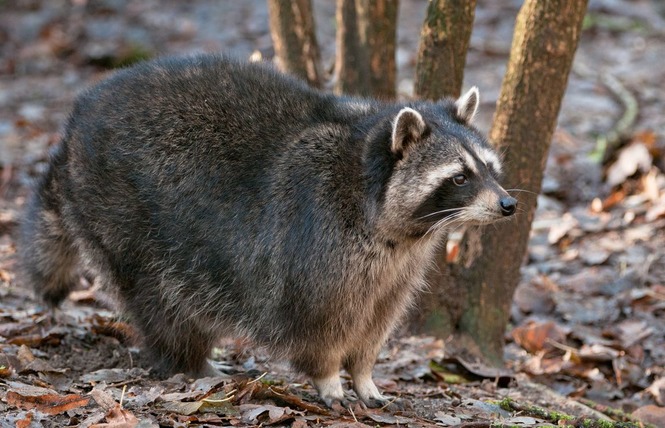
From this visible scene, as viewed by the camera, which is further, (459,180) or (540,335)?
(540,335)

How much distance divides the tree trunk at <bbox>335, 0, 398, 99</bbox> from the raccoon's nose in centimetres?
270

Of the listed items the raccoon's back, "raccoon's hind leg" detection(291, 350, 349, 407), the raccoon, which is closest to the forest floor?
"raccoon's hind leg" detection(291, 350, 349, 407)

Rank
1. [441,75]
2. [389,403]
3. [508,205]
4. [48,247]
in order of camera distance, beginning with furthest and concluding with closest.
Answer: [441,75] → [48,247] → [389,403] → [508,205]

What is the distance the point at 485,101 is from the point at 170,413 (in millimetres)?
8734

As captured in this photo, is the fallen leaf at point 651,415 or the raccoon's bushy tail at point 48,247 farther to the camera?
the raccoon's bushy tail at point 48,247

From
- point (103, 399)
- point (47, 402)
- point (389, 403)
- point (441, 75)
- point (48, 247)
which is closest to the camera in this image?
point (47, 402)

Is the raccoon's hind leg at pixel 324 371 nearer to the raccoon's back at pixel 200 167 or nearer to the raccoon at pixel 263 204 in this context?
the raccoon at pixel 263 204

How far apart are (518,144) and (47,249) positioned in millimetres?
3453

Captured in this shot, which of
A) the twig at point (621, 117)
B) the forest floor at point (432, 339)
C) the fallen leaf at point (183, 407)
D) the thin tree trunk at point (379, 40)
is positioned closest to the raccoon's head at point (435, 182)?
the forest floor at point (432, 339)

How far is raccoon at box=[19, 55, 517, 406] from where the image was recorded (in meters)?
5.28

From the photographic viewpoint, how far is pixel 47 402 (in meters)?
4.73

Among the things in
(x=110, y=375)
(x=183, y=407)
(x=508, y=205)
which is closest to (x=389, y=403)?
(x=183, y=407)

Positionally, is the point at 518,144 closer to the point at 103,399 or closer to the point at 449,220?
the point at 449,220

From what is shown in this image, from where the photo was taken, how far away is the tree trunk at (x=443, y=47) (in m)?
6.35
